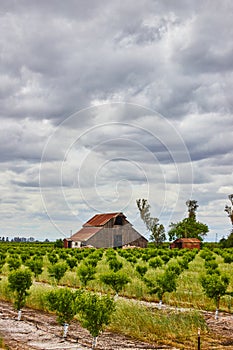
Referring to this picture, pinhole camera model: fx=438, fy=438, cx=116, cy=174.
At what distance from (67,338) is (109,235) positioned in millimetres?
56346

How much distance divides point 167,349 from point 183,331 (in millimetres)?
1822

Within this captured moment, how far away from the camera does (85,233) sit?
228 ft

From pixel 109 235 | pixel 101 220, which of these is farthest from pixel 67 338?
pixel 101 220

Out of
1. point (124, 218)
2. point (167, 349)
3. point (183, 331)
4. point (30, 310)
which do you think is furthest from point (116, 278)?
point (124, 218)

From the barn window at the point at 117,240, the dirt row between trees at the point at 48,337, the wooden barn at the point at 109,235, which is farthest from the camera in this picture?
the barn window at the point at 117,240

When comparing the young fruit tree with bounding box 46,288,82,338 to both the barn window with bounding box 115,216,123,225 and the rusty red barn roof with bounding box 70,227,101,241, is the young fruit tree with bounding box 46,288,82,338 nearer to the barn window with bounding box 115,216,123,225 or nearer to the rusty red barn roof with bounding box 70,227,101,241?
the rusty red barn roof with bounding box 70,227,101,241

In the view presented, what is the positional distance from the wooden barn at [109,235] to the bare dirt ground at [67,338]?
169 feet

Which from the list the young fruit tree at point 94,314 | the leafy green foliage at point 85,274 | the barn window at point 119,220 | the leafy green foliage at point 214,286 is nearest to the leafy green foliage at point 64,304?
the young fruit tree at point 94,314

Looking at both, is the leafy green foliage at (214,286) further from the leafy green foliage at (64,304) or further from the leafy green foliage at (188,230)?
the leafy green foliage at (188,230)

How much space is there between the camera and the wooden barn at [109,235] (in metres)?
66.2

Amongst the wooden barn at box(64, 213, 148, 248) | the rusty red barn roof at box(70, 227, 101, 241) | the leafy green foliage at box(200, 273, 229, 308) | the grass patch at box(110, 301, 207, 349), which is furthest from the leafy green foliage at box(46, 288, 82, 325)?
the rusty red barn roof at box(70, 227, 101, 241)

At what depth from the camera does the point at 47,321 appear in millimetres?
14188

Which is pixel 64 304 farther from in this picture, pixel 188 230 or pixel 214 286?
pixel 188 230

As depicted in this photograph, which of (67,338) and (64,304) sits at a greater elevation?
(64,304)
